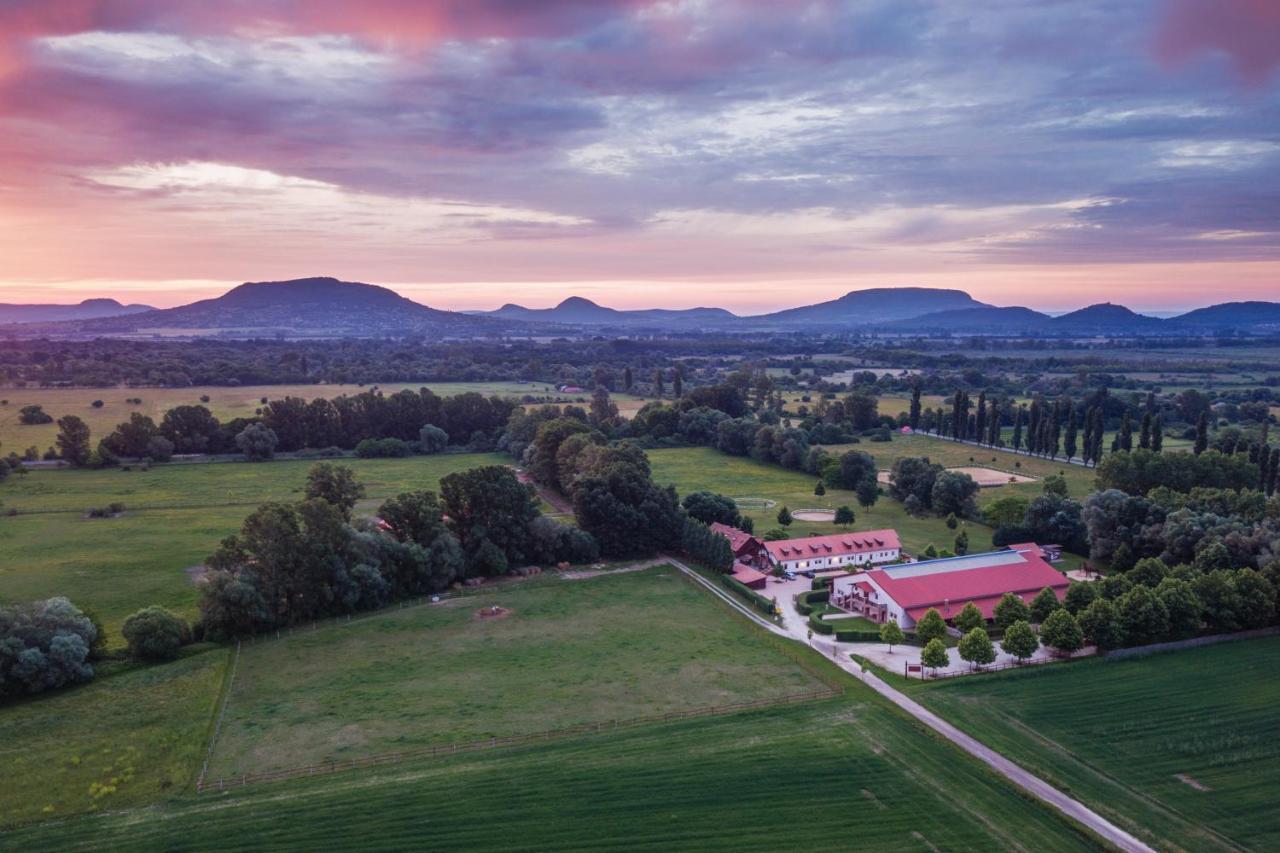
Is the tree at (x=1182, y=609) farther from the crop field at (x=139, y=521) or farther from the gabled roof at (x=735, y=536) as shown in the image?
the crop field at (x=139, y=521)

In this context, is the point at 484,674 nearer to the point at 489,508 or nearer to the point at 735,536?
the point at 489,508

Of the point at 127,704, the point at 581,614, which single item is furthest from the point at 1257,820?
the point at 127,704

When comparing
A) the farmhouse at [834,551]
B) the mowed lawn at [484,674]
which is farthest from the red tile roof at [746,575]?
the mowed lawn at [484,674]

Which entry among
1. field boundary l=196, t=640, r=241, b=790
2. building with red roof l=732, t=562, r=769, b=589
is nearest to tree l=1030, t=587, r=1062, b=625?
building with red roof l=732, t=562, r=769, b=589

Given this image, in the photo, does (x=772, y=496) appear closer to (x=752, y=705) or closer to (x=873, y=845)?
(x=752, y=705)

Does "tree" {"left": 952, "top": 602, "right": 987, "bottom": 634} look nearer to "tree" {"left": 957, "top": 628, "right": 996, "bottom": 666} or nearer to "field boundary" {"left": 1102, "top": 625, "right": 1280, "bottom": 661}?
"tree" {"left": 957, "top": 628, "right": 996, "bottom": 666}
